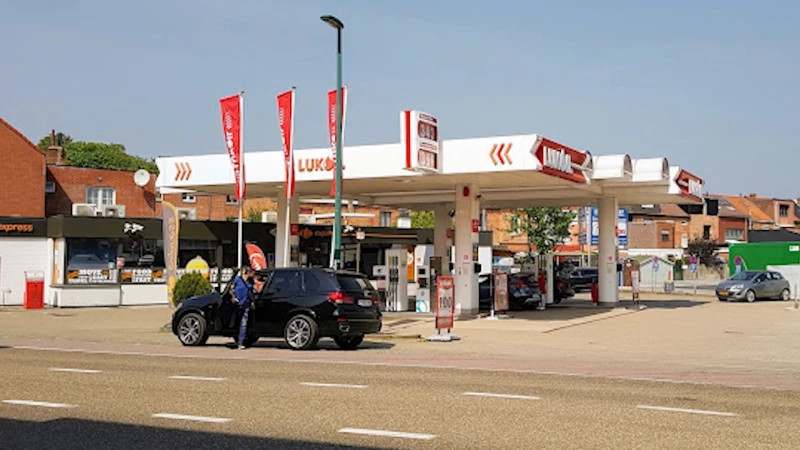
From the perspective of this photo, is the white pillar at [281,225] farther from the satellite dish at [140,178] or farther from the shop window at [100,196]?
the shop window at [100,196]

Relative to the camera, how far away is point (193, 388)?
12234 mm

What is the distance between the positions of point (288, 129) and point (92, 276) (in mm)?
12617

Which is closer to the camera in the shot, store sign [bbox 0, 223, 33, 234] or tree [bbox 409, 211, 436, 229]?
store sign [bbox 0, 223, 33, 234]

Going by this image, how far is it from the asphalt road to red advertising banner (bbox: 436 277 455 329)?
6341 millimetres

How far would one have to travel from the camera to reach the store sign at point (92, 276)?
35281mm

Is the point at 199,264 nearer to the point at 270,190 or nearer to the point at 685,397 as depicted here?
the point at 270,190

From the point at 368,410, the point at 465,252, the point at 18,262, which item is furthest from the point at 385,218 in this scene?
the point at 368,410

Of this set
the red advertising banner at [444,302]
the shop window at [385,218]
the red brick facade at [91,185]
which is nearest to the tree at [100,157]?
the shop window at [385,218]

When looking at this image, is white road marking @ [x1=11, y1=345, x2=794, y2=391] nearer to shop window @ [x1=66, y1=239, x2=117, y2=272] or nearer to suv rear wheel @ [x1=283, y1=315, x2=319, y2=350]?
suv rear wheel @ [x1=283, y1=315, x2=319, y2=350]

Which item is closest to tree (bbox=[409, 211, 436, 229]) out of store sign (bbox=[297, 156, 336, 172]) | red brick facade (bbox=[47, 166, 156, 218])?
red brick facade (bbox=[47, 166, 156, 218])

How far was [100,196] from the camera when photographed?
49.7m

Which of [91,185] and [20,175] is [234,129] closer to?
[20,175]

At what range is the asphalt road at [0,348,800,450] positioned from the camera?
860 cm

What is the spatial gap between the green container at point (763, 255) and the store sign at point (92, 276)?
127 feet
